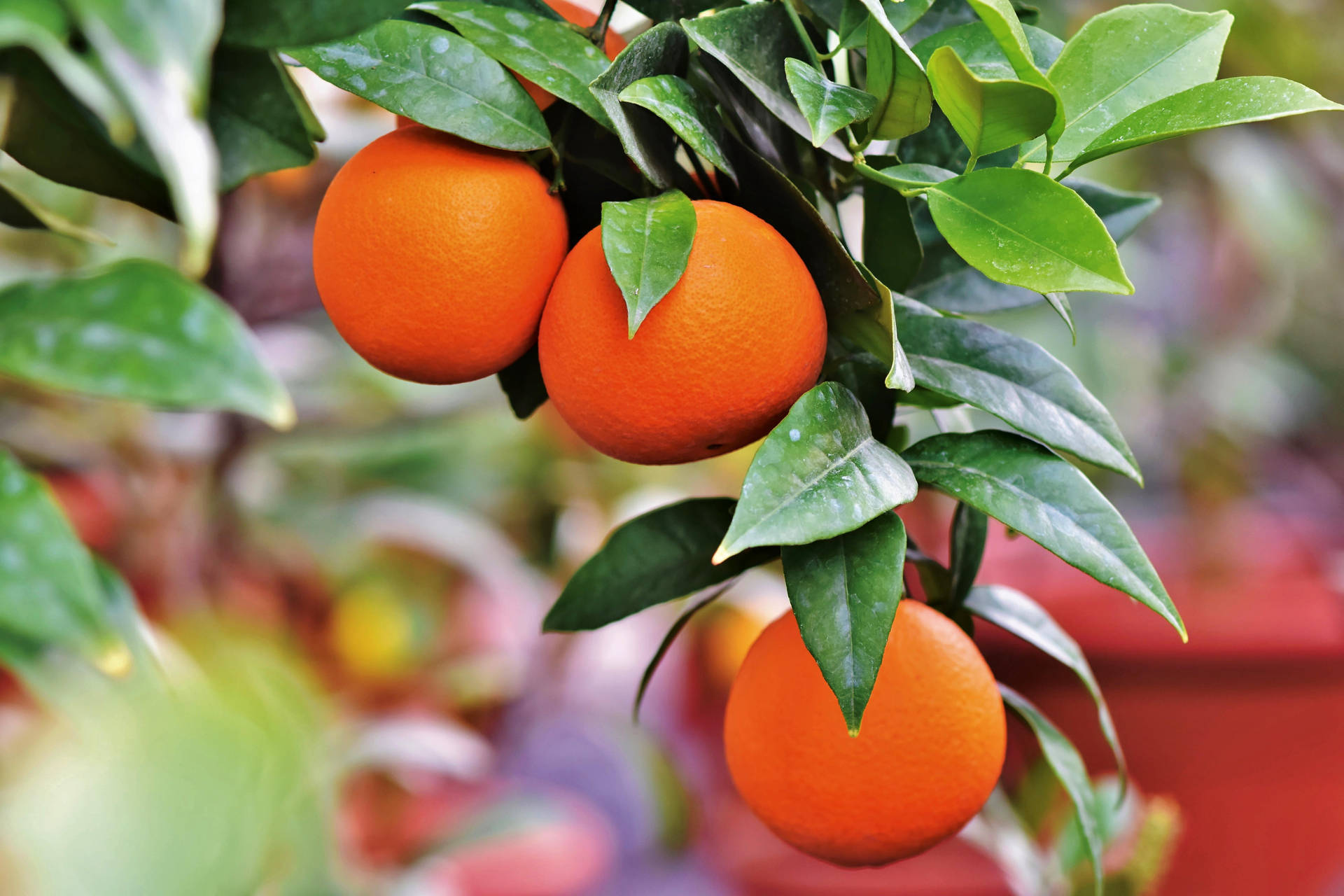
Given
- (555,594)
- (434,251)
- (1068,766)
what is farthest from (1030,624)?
(555,594)

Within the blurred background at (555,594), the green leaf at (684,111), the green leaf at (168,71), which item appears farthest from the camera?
the blurred background at (555,594)

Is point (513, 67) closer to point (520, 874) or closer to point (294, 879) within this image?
point (294, 879)

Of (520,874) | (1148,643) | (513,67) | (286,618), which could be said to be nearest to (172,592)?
(286,618)

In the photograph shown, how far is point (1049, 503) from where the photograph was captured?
1.03 feet

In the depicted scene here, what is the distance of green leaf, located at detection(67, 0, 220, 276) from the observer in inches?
7.6

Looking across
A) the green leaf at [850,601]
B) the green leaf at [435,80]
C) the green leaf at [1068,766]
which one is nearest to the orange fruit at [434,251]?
the green leaf at [435,80]

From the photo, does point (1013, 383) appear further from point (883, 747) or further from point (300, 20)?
point (300, 20)

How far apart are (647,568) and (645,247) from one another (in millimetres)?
135

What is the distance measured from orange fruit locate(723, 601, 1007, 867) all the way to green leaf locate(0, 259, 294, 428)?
0.65 feet

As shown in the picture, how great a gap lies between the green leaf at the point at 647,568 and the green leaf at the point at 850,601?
7cm

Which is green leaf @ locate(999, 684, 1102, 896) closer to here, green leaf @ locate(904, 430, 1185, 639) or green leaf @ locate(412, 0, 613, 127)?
green leaf @ locate(904, 430, 1185, 639)

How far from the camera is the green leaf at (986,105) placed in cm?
28

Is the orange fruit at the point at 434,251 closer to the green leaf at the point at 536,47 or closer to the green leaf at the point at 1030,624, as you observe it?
the green leaf at the point at 536,47

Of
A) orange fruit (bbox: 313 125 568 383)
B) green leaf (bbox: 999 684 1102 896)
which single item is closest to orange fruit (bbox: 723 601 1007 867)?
green leaf (bbox: 999 684 1102 896)
